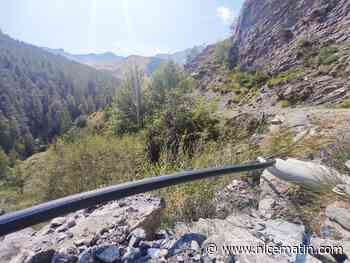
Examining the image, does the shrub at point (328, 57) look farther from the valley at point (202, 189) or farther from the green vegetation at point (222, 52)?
the green vegetation at point (222, 52)

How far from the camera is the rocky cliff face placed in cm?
2013

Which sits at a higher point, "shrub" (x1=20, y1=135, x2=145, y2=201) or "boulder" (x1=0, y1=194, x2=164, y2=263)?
"boulder" (x1=0, y1=194, x2=164, y2=263)

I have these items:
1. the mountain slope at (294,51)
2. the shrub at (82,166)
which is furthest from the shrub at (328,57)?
the shrub at (82,166)

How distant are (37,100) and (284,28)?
2669 inches

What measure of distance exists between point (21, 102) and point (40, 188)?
71.8m

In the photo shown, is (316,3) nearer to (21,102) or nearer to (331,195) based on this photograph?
(331,195)

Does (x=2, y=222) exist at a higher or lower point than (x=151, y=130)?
higher

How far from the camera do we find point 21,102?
61375mm

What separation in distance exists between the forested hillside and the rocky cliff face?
132 feet

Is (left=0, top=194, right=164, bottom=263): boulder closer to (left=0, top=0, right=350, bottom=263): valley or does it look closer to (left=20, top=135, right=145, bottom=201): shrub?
(left=0, top=0, right=350, bottom=263): valley

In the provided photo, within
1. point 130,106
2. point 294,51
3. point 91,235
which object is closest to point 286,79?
point 294,51

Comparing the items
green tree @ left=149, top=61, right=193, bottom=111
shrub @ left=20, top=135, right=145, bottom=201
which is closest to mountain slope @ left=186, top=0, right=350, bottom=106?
green tree @ left=149, top=61, right=193, bottom=111

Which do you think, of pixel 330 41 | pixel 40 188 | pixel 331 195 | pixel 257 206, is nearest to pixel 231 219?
pixel 257 206

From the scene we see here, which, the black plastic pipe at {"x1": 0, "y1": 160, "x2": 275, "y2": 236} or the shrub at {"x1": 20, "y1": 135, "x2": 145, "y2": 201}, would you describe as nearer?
the black plastic pipe at {"x1": 0, "y1": 160, "x2": 275, "y2": 236}
